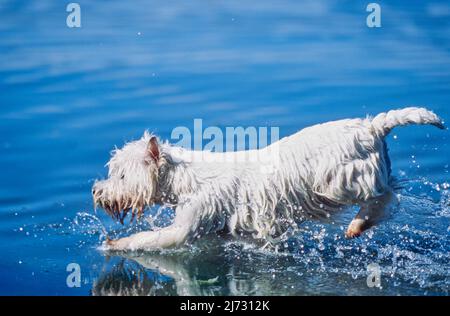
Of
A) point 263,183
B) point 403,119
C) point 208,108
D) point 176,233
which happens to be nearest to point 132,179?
point 176,233

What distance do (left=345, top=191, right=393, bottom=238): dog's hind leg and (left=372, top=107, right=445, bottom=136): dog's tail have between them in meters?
A: 0.49

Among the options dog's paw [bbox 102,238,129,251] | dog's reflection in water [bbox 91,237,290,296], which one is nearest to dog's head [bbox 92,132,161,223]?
dog's paw [bbox 102,238,129,251]

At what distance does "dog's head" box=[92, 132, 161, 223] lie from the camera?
6.55 meters

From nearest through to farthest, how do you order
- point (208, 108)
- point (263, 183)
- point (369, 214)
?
point (263, 183), point (369, 214), point (208, 108)

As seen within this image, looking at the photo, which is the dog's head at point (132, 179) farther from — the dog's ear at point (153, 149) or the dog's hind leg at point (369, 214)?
the dog's hind leg at point (369, 214)

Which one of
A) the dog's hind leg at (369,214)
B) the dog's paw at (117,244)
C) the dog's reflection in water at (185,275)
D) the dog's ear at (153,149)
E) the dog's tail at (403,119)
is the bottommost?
the dog's reflection in water at (185,275)

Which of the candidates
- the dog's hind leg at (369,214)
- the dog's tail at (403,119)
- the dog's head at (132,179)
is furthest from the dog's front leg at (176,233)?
the dog's tail at (403,119)

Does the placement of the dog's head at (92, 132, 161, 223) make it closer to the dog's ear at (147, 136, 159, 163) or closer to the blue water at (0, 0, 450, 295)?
the dog's ear at (147, 136, 159, 163)

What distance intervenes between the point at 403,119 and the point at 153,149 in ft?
5.84

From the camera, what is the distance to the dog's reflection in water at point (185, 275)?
6.20 meters

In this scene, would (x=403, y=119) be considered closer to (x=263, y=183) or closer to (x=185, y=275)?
(x=263, y=183)

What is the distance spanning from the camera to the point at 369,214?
263 inches

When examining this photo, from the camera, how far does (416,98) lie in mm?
10906
